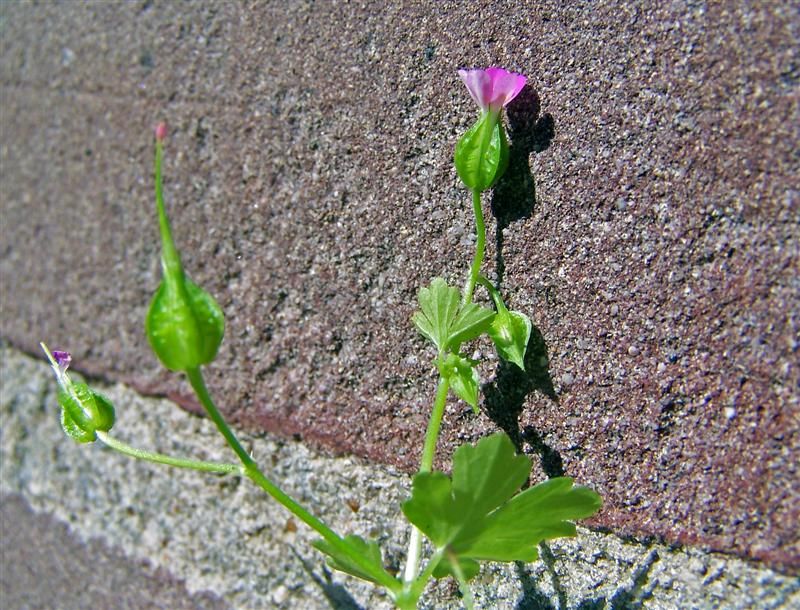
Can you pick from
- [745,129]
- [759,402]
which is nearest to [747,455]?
[759,402]

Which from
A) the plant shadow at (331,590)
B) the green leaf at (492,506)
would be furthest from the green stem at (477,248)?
the plant shadow at (331,590)

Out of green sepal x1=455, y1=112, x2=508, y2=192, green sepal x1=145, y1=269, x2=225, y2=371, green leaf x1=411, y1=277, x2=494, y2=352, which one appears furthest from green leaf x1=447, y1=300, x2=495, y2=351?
green sepal x1=145, y1=269, x2=225, y2=371

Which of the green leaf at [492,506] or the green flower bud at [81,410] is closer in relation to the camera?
the green leaf at [492,506]

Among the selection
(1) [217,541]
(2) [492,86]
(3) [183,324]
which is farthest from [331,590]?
(2) [492,86]

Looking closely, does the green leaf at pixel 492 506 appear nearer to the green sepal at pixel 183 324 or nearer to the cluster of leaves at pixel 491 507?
the cluster of leaves at pixel 491 507

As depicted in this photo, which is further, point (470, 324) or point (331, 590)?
point (331, 590)

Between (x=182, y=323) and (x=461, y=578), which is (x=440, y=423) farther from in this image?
(x=182, y=323)
